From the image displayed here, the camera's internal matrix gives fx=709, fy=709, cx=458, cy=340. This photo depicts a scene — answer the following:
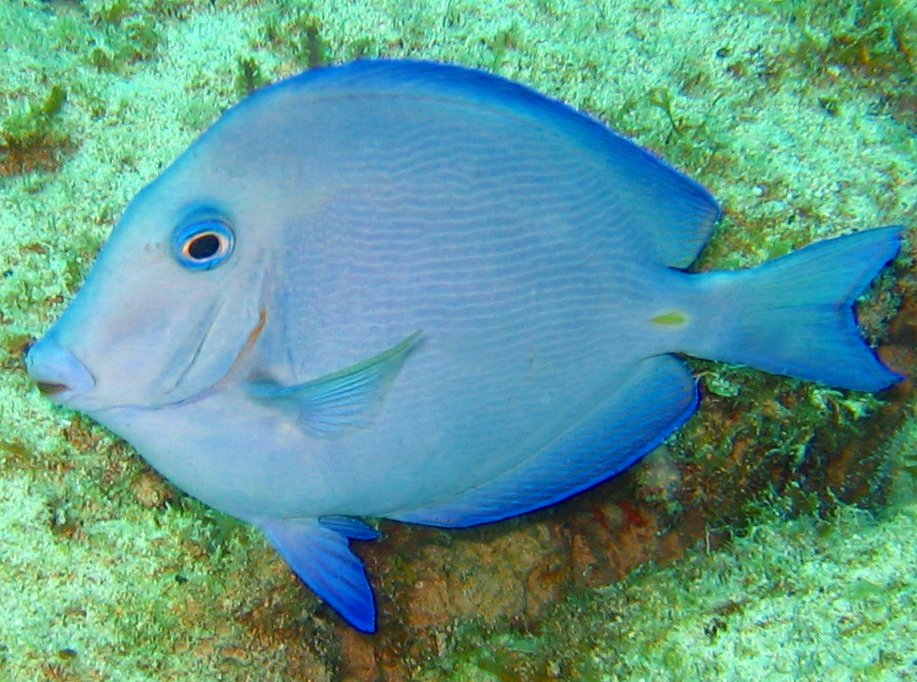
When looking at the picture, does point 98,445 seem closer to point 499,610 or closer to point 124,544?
point 124,544

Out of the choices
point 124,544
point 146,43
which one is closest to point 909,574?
point 124,544

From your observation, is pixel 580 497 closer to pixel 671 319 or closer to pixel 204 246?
pixel 671 319

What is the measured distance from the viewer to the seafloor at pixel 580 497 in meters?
2.06

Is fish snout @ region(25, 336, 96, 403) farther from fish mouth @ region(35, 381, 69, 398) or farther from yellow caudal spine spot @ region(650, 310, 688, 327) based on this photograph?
yellow caudal spine spot @ region(650, 310, 688, 327)

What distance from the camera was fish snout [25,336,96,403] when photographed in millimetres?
1354

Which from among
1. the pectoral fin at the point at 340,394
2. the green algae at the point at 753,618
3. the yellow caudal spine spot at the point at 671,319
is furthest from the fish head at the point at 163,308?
the green algae at the point at 753,618

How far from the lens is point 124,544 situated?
6.95 feet

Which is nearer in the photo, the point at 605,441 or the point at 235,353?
the point at 235,353

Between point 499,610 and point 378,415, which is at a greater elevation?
point 378,415

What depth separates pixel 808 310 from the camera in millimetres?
1582

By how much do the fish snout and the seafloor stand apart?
2.90 ft

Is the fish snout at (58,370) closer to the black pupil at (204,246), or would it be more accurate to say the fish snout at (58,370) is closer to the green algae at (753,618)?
the black pupil at (204,246)

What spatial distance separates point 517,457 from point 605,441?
228 mm

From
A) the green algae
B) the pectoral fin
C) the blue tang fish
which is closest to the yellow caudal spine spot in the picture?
the blue tang fish
